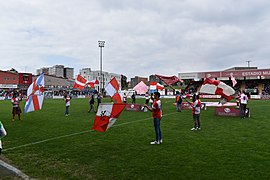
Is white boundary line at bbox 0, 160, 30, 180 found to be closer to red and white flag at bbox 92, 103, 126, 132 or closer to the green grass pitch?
the green grass pitch

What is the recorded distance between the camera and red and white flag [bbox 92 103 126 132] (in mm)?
7457

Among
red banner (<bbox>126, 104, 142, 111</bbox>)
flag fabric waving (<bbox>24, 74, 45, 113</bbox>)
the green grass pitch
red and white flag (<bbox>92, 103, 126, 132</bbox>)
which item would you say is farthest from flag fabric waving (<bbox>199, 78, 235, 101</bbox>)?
red and white flag (<bbox>92, 103, 126, 132</bbox>)

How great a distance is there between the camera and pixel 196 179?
17.4ft

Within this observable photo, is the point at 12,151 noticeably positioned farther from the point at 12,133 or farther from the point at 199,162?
the point at 199,162

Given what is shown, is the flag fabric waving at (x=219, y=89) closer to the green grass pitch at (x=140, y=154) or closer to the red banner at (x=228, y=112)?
the red banner at (x=228, y=112)

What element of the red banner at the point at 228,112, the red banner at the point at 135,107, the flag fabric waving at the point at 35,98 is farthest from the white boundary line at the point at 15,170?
the red banner at the point at 135,107

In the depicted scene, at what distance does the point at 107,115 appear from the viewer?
295 inches

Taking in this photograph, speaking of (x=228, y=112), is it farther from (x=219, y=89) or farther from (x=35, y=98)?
(x=35, y=98)

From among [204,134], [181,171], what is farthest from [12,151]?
[204,134]

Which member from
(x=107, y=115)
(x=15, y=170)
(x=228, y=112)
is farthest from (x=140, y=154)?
(x=228, y=112)

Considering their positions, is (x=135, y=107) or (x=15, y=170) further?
(x=135, y=107)

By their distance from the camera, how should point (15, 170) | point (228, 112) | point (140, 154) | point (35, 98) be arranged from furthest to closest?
point (228, 112) → point (35, 98) → point (140, 154) → point (15, 170)

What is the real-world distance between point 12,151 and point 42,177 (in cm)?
307

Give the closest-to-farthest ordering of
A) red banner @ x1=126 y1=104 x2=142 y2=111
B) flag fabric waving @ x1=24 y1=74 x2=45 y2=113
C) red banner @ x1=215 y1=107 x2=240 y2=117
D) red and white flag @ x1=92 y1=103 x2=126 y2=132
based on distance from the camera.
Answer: red and white flag @ x1=92 y1=103 x2=126 y2=132 → flag fabric waving @ x1=24 y1=74 x2=45 y2=113 → red banner @ x1=215 y1=107 x2=240 y2=117 → red banner @ x1=126 y1=104 x2=142 y2=111
